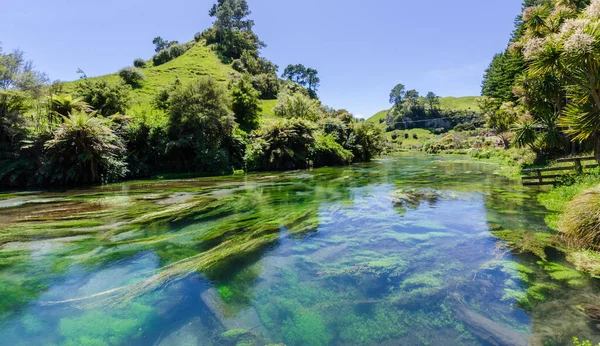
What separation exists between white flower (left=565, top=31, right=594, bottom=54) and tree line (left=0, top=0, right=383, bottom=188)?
21.3 meters

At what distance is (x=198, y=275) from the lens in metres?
4.95

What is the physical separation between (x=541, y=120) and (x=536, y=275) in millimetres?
18504

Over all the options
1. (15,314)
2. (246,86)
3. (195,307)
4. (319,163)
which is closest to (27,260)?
(15,314)

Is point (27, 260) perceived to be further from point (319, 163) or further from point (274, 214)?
point (319, 163)

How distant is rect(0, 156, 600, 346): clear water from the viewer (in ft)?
11.2

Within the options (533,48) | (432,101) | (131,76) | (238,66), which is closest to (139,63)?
Result: (238,66)

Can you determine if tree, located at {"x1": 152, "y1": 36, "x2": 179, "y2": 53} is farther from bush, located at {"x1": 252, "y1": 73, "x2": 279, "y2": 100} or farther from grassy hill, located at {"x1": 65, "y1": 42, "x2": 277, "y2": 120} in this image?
bush, located at {"x1": 252, "y1": 73, "x2": 279, "y2": 100}

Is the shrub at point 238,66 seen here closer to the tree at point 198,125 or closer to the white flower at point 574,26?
the tree at point 198,125

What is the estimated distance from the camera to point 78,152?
56.6 feet

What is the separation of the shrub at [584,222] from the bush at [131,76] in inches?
2438

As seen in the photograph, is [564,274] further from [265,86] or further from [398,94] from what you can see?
[398,94]

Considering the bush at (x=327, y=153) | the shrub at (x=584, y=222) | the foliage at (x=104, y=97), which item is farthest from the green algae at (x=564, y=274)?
the foliage at (x=104, y=97)

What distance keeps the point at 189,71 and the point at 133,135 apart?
5223 cm

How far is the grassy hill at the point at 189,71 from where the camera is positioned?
54312 mm
